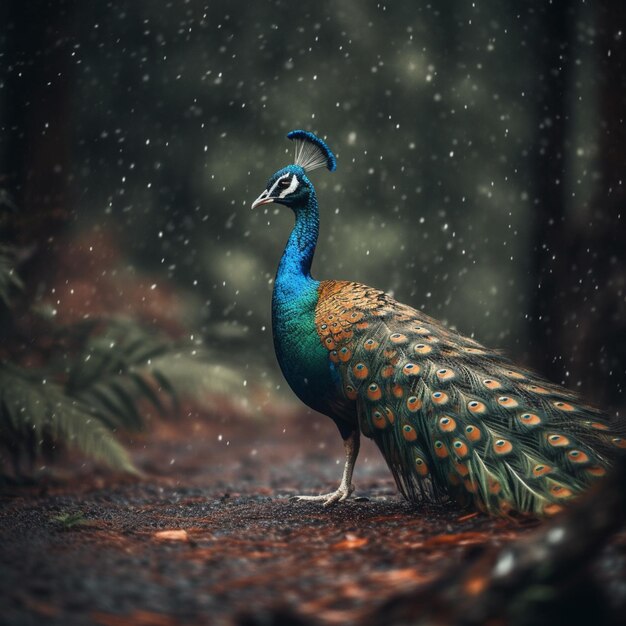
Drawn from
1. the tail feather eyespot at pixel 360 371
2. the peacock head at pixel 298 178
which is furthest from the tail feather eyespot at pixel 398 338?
the peacock head at pixel 298 178

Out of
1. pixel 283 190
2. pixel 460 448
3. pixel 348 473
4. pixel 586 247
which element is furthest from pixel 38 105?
pixel 460 448

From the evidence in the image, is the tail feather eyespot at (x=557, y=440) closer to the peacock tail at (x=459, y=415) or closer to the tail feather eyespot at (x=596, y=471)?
the peacock tail at (x=459, y=415)

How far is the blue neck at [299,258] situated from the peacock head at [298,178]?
0.19ft

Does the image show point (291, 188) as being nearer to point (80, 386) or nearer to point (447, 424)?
point (447, 424)

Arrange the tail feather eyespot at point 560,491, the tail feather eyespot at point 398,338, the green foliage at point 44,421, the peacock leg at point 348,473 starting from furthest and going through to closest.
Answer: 1. the green foliage at point 44,421
2. the peacock leg at point 348,473
3. the tail feather eyespot at point 398,338
4. the tail feather eyespot at point 560,491

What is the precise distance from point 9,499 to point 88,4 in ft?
25.6

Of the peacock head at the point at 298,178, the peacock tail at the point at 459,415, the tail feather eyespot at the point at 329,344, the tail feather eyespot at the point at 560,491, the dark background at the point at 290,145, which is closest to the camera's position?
the tail feather eyespot at the point at 560,491

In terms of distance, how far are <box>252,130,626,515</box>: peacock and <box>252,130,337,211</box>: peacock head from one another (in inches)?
23.5

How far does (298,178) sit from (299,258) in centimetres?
56

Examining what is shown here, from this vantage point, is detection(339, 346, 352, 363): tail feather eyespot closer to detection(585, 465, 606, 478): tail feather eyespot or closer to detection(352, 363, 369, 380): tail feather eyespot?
detection(352, 363, 369, 380): tail feather eyespot

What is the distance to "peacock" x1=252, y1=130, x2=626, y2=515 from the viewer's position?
12.2ft

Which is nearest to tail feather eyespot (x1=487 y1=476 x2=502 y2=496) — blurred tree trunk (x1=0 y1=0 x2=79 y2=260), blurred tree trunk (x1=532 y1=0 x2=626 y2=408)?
blurred tree trunk (x1=532 y1=0 x2=626 y2=408)

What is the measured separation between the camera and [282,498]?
530cm

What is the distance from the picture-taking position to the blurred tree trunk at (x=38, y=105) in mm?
7773
